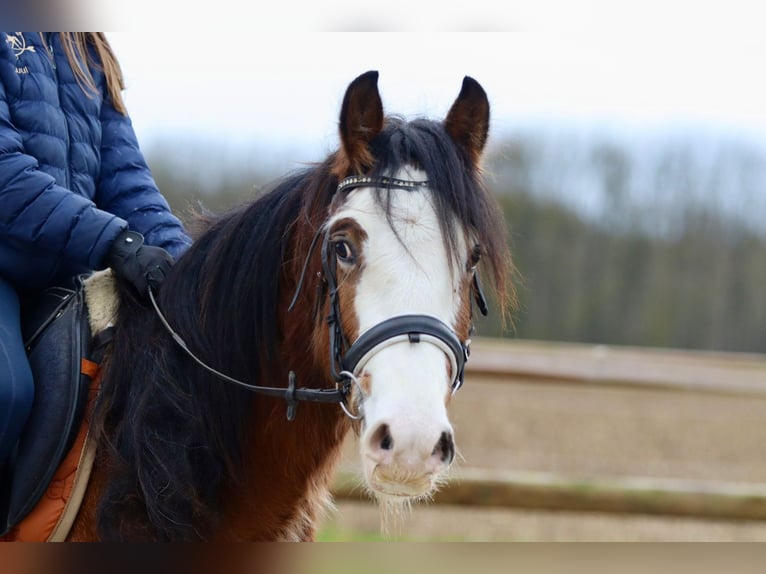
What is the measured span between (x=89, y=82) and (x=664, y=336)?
3008 cm

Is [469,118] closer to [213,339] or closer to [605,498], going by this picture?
[213,339]

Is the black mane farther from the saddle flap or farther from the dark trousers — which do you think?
the dark trousers

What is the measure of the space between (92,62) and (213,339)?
1.38 meters

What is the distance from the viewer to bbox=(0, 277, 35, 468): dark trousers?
2482 mm

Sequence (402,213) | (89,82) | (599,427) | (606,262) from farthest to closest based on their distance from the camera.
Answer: (606,262) → (599,427) → (89,82) → (402,213)

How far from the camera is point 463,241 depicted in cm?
249

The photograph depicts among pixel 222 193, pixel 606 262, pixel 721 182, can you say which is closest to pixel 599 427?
pixel 222 193

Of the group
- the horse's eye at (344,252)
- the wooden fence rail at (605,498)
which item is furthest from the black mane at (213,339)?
the wooden fence rail at (605,498)

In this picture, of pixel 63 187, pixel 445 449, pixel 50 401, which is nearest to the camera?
pixel 445 449

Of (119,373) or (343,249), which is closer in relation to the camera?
(343,249)

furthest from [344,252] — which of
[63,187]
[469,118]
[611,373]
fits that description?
[611,373]

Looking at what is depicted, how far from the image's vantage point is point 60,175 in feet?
9.80

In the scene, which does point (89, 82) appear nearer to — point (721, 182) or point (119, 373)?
point (119, 373)

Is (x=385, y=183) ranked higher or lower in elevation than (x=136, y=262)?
higher
